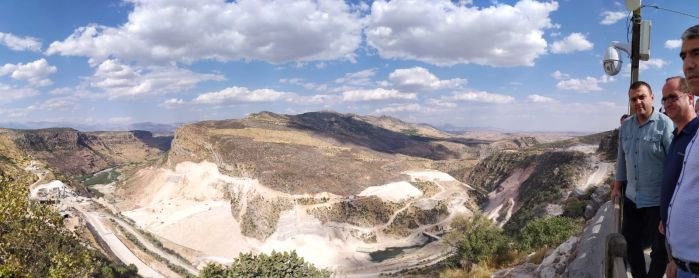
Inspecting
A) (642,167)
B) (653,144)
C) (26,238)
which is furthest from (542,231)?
(26,238)

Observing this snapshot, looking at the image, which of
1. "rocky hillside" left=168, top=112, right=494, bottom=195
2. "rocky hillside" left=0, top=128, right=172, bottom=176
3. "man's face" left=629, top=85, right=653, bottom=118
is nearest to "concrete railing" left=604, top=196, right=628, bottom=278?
"man's face" left=629, top=85, right=653, bottom=118

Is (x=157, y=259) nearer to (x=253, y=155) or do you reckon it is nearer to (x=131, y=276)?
(x=131, y=276)

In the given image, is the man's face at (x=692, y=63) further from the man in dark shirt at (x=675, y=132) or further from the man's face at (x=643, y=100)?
the man's face at (x=643, y=100)

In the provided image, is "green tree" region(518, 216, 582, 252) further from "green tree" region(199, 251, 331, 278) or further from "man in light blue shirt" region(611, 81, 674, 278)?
"man in light blue shirt" region(611, 81, 674, 278)

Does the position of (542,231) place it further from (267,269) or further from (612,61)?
(612,61)

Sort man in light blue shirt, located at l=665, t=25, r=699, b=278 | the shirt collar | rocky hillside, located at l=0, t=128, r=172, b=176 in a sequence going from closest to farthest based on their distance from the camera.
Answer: man in light blue shirt, located at l=665, t=25, r=699, b=278 < the shirt collar < rocky hillside, located at l=0, t=128, r=172, b=176

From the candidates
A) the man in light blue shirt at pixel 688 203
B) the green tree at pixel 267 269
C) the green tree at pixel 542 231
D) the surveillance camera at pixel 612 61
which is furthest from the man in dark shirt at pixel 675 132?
the green tree at pixel 542 231
